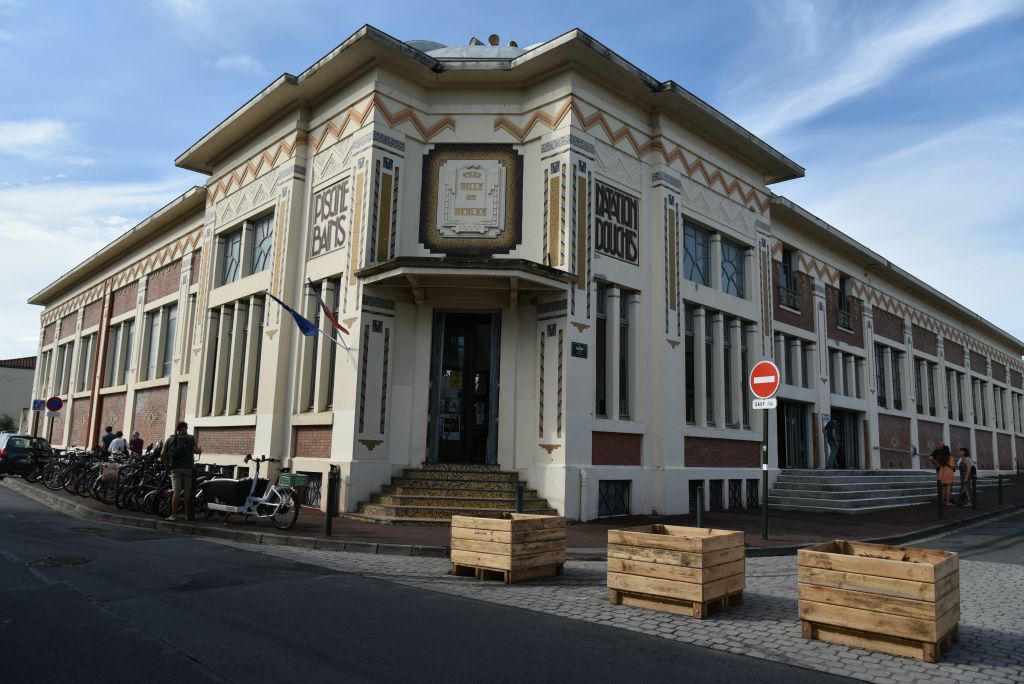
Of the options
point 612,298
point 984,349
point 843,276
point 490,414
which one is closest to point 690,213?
point 612,298

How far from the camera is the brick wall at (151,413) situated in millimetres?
23266

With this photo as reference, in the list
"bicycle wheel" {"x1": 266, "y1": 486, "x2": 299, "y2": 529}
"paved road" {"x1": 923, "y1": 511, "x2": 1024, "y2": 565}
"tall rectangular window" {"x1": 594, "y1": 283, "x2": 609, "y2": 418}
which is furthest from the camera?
"tall rectangular window" {"x1": 594, "y1": 283, "x2": 609, "y2": 418}

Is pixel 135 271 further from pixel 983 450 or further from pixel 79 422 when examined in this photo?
pixel 983 450

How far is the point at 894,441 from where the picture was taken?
2780 centimetres

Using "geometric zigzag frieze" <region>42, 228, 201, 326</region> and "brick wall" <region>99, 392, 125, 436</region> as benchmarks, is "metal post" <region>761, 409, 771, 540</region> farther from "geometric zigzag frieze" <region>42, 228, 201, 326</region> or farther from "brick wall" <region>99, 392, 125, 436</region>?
A: "brick wall" <region>99, 392, 125, 436</region>

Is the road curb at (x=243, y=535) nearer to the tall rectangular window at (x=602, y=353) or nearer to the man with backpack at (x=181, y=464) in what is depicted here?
the man with backpack at (x=181, y=464)

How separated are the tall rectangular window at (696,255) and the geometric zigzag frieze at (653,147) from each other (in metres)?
1.25

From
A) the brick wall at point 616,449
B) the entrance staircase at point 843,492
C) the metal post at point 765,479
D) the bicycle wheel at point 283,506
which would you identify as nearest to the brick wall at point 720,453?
the entrance staircase at point 843,492

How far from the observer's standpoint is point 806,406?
2338 centimetres

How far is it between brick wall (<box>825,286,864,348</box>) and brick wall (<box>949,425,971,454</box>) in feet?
31.7

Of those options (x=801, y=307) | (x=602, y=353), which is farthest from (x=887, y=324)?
(x=602, y=353)

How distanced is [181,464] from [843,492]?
15512 millimetres

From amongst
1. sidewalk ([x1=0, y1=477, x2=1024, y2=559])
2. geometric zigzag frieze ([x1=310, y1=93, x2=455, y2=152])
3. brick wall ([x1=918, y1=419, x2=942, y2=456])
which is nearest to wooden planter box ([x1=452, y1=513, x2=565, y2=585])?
sidewalk ([x1=0, y1=477, x2=1024, y2=559])

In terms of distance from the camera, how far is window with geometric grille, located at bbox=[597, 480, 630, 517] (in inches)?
582
